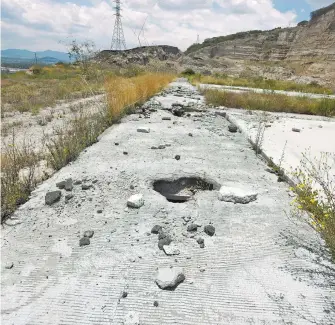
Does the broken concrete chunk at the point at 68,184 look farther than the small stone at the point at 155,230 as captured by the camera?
Yes

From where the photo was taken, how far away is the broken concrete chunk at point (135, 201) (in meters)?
2.74

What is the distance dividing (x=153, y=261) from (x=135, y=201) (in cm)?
78

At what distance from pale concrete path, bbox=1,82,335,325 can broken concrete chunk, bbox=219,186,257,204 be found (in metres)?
0.07

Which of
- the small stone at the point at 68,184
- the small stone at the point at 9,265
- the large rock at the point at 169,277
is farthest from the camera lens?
the small stone at the point at 68,184

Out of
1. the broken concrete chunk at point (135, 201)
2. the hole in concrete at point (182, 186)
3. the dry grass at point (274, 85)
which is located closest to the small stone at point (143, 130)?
the hole in concrete at point (182, 186)

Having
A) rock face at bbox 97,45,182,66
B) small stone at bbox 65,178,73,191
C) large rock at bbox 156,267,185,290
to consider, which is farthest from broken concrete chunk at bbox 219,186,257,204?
rock face at bbox 97,45,182,66

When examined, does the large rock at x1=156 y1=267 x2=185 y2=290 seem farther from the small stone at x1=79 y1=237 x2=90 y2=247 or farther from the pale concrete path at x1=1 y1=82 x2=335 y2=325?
the small stone at x1=79 y1=237 x2=90 y2=247

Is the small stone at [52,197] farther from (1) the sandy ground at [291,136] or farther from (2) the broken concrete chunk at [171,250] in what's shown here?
(1) the sandy ground at [291,136]

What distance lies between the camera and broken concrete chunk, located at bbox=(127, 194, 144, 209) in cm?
274

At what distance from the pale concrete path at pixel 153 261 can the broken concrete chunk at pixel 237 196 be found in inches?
2.7

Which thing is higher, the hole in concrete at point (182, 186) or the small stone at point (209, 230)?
the small stone at point (209, 230)

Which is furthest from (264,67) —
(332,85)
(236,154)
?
(236,154)

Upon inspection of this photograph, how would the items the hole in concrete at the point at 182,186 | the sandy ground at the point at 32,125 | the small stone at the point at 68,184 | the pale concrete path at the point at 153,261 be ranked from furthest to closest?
the sandy ground at the point at 32,125 < the hole in concrete at the point at 182,186 < the small stone at the point at 68,184 < the pale concrete path at the point at 153,261

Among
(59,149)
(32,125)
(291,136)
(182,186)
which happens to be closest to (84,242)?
(182,186)
